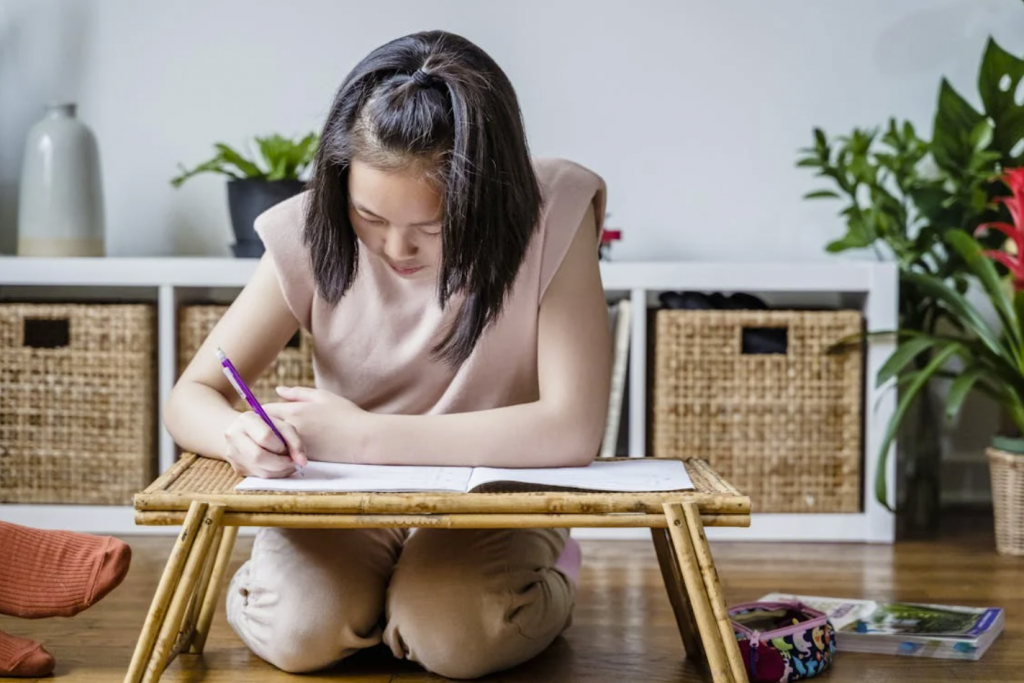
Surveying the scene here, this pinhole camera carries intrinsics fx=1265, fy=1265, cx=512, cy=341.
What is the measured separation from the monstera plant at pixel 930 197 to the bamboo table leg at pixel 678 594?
2.71ft

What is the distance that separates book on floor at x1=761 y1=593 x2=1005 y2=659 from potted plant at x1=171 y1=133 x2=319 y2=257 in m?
1.23

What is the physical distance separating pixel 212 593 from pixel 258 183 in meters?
1.06

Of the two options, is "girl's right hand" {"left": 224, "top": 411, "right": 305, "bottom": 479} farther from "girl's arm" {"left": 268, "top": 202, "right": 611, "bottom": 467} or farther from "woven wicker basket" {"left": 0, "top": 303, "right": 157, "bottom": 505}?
"woven wicker basket" {"left": 0, "top": 303, "right": 157, "bottom": 505}

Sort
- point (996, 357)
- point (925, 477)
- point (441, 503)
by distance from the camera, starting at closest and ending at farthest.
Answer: point (441, 503) → point (996, 357) → point (925, 477)

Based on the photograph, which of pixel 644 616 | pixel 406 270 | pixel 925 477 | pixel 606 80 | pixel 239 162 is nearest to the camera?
pixel 406 270

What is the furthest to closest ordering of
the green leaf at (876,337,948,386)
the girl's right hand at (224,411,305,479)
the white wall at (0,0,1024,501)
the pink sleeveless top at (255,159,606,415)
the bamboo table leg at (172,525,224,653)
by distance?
the white wall at (0,0,1024,501)
the green leaf at (876,337,948,386)
the bamboo table leg at (172,525,224,653)
the pink sleeveless top at (255,159,606,415)
the girl's right hand at (224,411,305,479)

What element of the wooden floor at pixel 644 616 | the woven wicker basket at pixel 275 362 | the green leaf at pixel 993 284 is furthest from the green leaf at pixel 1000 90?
the woven wicker basket at pixel 275 362

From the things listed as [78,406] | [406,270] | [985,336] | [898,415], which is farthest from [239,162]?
[985,336]

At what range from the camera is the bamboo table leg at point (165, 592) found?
42.9 inches

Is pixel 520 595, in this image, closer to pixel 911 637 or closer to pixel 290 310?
pixel 290 310

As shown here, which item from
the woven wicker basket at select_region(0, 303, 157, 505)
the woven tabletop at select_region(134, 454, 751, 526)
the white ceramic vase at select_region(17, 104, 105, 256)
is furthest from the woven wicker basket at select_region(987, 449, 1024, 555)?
the white ceramic vase at select_region(17, 104, 105, 256)

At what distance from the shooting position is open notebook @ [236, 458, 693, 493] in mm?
1136

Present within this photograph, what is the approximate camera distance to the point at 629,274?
92.0 inches

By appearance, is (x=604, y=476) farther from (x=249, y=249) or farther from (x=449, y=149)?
(x=249, y=249)
